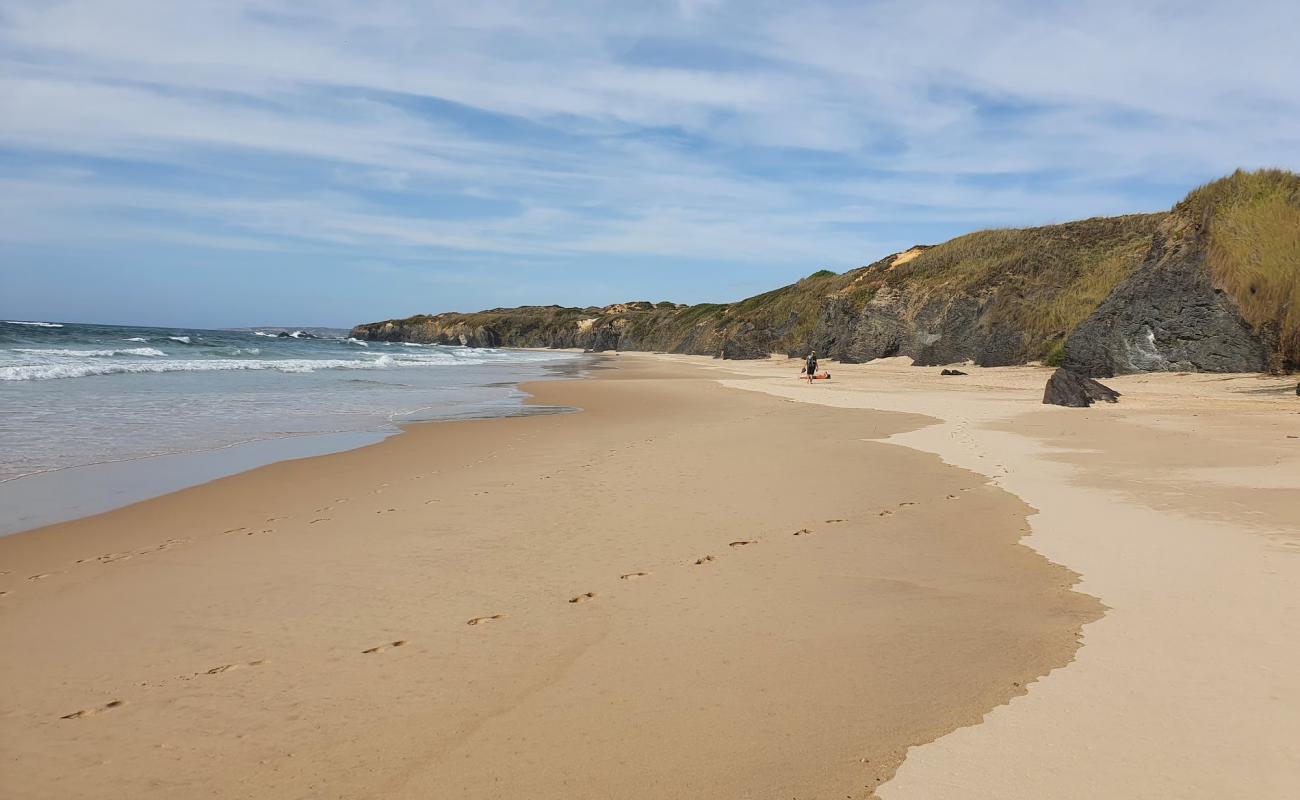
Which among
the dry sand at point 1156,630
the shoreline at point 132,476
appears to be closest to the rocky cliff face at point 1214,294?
the dry sand at point 1156,630

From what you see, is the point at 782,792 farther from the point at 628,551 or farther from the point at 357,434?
the point at 357,434

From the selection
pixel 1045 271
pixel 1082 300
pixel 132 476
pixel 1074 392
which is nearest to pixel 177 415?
pixel 132 476

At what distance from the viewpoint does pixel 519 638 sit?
454 cm

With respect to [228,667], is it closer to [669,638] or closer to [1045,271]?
[669,638]

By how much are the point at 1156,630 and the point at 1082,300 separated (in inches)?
1336

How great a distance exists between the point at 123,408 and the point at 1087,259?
38.6 m

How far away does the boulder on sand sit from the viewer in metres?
17.7

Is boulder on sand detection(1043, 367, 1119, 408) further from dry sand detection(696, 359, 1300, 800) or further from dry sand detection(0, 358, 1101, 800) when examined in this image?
dry sand detection(0, 358, 1101, 800)

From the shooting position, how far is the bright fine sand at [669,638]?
10.3 feet

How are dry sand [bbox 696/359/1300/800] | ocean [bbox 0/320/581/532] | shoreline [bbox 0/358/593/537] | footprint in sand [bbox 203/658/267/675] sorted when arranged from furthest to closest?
ocean [bbox 0/320/581/532]
shoreline [bbox 0/358/593/537]
footprint in sand [bbox 203/658/267/675]
dry sand [bbox 696/359/1300/800]

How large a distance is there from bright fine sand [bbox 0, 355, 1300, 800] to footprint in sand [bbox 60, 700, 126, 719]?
1 centimetres

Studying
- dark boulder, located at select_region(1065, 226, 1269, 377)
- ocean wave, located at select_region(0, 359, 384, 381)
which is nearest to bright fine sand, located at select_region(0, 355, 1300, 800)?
dark boulder, located at select_region(1065, 226, 1269, 377)

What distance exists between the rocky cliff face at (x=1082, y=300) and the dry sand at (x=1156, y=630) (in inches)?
480

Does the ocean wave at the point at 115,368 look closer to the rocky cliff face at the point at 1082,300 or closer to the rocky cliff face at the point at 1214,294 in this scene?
the rocky cliff face at the point at 1082,300
